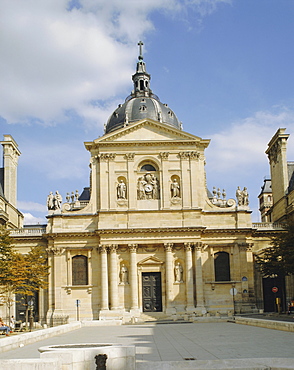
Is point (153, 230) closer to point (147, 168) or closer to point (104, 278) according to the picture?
point (104, 278)

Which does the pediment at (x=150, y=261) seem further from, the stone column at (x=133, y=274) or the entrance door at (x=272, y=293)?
the entrance door at (x=272, y=293)

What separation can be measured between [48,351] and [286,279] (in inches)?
1694

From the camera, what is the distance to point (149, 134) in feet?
180

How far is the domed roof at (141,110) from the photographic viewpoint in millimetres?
66500

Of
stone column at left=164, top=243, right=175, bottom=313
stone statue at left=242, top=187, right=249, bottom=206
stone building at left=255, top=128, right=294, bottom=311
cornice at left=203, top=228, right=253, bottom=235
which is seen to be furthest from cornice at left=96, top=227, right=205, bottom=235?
stone building at left=255, top=128, right=294, bottom=311

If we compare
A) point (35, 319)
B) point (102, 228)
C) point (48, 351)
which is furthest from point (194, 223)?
point (48, 351)

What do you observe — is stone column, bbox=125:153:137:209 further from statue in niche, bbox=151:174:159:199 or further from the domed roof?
the domed roof

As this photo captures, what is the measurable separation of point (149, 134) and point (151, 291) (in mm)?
15080

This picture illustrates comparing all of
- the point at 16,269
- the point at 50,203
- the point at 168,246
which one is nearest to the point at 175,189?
the point at 168,246

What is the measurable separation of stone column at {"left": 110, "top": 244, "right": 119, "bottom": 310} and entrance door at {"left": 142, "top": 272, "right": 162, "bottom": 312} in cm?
279

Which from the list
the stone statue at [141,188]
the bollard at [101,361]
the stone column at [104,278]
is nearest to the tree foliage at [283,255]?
the stone statue at [141,188]

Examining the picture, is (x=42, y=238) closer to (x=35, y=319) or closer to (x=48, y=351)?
(x=35, y=319)

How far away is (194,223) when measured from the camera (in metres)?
52.8

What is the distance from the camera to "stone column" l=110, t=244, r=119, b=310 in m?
51.5
